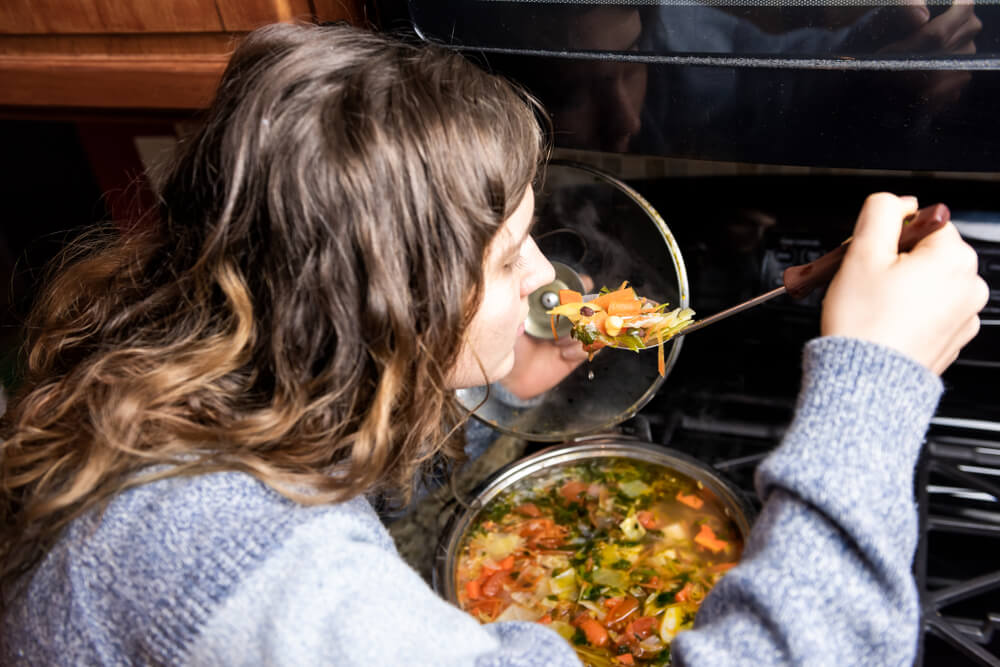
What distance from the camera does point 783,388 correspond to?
1045 millimetres

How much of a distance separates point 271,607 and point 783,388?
74cm

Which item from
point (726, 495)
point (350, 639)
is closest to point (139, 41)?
point (350, 639)

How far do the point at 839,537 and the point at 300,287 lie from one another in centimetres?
43

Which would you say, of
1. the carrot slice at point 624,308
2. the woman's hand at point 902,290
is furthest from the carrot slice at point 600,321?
the woman's hand at point 902,290

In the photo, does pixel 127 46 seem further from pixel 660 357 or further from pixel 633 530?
pixel 633 530

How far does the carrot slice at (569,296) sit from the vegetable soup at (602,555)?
0.22 meters

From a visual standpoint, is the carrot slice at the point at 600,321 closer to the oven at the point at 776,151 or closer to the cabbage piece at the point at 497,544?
the oven at the point at 776,151

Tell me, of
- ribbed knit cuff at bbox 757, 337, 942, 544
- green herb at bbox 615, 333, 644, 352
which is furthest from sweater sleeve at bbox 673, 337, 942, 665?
green herb at bbox 615, 333, 644, 352

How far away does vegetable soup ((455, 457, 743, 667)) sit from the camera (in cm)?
84

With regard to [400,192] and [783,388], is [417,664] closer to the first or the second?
[400,192]

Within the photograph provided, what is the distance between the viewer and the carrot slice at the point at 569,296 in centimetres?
88

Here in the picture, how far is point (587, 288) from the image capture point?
2.98 ft

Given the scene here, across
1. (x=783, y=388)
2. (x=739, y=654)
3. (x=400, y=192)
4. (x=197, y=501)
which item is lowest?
(x=783, y=388)

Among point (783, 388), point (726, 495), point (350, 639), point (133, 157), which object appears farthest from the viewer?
point (133, 157)
